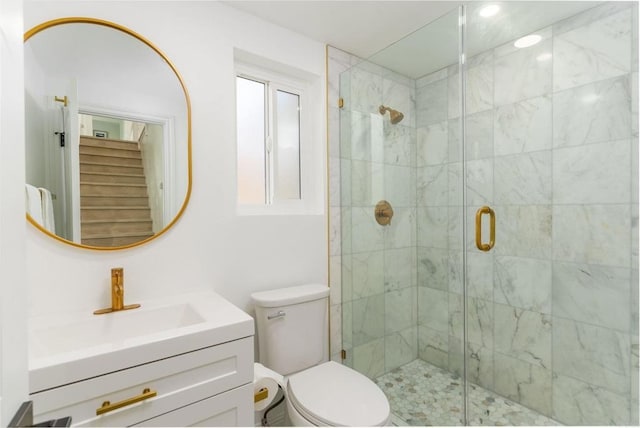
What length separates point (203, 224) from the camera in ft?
4.77

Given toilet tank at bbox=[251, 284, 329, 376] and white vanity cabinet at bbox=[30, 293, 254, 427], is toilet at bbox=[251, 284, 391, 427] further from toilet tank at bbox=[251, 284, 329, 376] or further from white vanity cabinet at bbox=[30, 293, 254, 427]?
white vanity cabinet at bbox=[30, 293, 254, 427]

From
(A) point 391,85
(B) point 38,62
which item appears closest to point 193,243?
(B) point 38,62

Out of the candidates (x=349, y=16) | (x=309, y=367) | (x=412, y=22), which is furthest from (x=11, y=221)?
(x=412, y=22)

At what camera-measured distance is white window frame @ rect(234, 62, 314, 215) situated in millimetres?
1761

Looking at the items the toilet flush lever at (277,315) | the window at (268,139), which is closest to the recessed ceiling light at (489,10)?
the window at (268,139)

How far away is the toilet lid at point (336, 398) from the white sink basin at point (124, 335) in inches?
16.6

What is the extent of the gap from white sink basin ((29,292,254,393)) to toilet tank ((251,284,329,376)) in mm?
274

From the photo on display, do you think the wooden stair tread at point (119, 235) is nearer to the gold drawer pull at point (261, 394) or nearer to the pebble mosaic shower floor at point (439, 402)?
the gold drawer pull at point (261, 394)

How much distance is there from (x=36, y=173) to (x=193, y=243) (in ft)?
1.98

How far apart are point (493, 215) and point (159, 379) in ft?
5.36

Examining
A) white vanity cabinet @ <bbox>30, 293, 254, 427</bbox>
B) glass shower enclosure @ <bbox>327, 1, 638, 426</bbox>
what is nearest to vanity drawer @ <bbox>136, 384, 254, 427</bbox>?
white vanity cabinet @ <bbox>30, 293, 254, 427</bbox>

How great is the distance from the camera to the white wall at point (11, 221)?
1.34 feet

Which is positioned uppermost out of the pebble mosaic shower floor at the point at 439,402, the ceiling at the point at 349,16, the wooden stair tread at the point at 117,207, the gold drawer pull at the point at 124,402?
the ceiling at the point at 349,16

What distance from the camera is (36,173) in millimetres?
1113
